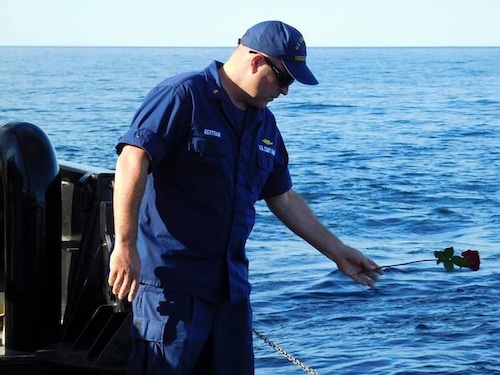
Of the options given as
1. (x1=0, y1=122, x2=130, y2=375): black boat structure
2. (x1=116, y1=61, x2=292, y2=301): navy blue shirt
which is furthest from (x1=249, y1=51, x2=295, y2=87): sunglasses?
(x1=0, y1=122, x2=130, y2=375): black boat structure

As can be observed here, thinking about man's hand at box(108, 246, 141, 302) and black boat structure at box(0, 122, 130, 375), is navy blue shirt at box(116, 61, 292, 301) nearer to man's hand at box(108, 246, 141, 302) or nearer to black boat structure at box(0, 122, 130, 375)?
man's hand at box(108, 246, 141, 302)

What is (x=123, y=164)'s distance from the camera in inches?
157

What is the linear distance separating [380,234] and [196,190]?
9639 millimetres

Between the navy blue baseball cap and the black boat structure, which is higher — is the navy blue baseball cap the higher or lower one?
the higher one

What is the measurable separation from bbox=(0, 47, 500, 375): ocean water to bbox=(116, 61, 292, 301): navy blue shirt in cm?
371

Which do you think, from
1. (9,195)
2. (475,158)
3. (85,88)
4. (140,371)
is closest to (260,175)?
(140,371)

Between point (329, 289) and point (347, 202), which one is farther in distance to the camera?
point (347, 202)

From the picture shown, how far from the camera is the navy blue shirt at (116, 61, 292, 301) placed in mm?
4109

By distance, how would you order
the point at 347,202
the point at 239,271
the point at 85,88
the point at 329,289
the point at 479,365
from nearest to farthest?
1. the point at 239,271
2. the point at 479,365
3. the point at 329,289
4. the point at 347,202
5. the point at 85,88

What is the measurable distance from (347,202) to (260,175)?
39.5 ft

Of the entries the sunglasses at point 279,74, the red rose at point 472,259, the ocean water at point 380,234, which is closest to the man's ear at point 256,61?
the sunglasses at point 279,74

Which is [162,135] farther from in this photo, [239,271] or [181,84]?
[239,271]
